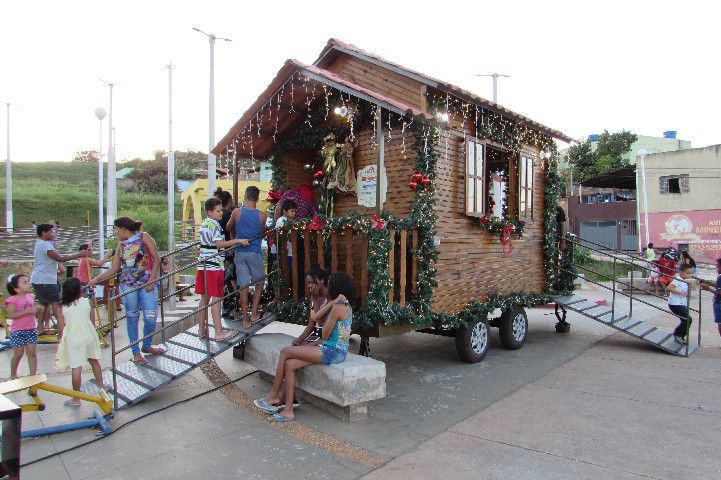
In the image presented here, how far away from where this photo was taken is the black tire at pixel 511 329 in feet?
28.2

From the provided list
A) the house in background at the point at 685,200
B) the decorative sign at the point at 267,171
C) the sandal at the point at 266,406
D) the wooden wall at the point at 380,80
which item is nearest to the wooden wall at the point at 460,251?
the wooden wall at the point at 380,80

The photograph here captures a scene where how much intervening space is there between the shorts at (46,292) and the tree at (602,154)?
111 ft

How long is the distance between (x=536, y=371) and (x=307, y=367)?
353 cm

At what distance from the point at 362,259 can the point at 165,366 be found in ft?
8.48

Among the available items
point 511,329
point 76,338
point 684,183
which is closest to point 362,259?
point 76,338

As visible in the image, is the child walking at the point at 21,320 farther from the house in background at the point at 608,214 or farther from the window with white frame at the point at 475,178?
the house in background at the point at 608,214

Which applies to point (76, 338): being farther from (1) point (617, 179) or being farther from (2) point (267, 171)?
(1) point (617, 179)

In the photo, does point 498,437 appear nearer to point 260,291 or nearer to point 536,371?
point 536,371

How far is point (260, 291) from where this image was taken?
22.8ft

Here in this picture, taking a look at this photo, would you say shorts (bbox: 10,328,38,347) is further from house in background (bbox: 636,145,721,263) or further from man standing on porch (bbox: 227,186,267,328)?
house in background (bbox: 636,145,721,263)

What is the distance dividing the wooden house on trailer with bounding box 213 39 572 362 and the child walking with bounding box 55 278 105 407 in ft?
7.42

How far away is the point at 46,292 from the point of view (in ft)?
26.1

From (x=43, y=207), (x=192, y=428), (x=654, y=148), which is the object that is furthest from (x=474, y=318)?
(x=654, y=148)

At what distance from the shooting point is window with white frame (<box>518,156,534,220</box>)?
8818 mm
